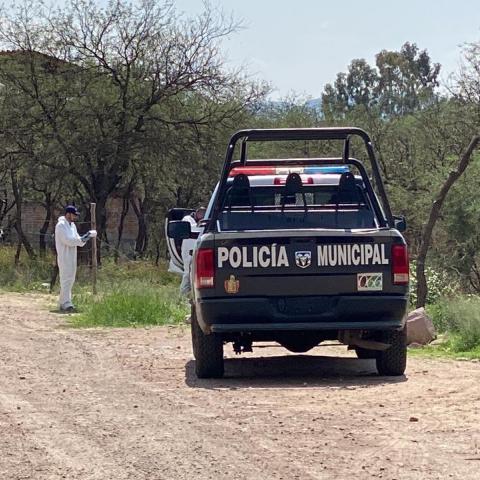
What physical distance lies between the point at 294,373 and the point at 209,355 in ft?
3.53

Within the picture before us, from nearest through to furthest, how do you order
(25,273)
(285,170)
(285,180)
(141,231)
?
(285,180), (285,170), (25,273), (141,231)

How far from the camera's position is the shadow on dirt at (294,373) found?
924 cm

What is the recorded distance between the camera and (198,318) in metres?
9.33

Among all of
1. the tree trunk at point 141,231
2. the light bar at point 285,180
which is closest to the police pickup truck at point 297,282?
the light bar at point 285,180

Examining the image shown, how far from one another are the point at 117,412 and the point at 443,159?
25275 millimetres

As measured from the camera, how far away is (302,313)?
360 inches

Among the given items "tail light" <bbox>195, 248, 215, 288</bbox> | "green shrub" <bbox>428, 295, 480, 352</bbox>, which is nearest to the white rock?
"green shrub" <bbox>428, 295, 480, 352</bbox>

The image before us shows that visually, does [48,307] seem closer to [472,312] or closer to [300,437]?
[472,312]

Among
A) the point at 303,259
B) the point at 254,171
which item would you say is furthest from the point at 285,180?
the point at 303,259

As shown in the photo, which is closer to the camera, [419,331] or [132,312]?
[419,331]

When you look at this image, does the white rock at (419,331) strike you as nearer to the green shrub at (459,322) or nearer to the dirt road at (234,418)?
the green shrub at (459,322)

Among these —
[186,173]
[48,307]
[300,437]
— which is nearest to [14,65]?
[186,173]

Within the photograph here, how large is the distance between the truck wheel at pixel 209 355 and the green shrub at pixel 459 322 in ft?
11.1

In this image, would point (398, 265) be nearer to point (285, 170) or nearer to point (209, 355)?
point (209, 355)
